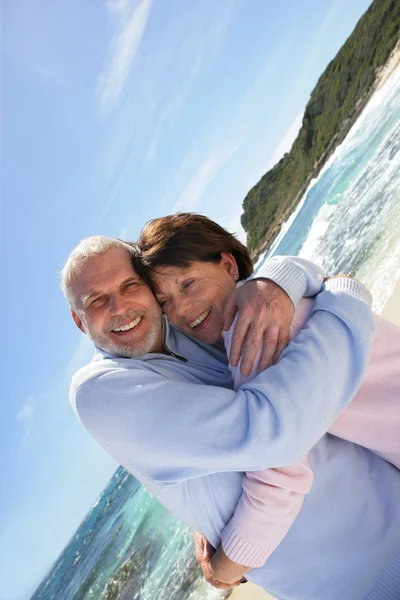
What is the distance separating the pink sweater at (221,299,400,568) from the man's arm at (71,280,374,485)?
146 millimetres

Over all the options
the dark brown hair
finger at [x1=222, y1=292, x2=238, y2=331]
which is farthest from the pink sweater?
the dark brown hair

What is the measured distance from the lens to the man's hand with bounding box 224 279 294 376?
208cm

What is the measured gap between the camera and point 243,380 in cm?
208

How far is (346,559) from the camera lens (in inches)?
84.7

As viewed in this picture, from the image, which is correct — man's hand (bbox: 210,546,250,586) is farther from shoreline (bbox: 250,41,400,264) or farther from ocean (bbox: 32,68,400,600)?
shoreline (bbox: 250,41,400,264)

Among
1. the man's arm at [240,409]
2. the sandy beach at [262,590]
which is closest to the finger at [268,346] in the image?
the man's arm at [240,409]

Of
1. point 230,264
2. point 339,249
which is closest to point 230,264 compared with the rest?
point 230,264

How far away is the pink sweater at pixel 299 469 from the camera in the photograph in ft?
6.55

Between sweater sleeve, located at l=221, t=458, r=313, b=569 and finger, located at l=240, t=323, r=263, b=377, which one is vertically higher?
finger, located at l=240, t=323, r=263, b=377

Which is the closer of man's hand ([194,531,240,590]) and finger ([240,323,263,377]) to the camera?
finger ([240,323,263,377])

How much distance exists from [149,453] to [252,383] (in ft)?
1.41

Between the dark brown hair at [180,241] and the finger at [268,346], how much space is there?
0.65 metres

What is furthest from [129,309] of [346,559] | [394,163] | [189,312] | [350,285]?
[394,163]

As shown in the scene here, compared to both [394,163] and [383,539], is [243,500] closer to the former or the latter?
[383,539]
